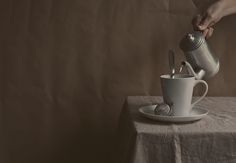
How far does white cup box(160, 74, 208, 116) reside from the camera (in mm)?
874

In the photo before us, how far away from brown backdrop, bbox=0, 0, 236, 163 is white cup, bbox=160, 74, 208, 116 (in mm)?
372

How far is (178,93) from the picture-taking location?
0.88 metres

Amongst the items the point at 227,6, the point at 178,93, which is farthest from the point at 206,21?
the point at 178,93

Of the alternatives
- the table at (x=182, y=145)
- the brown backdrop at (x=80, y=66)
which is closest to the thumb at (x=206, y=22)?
the brown backdrop at (x=80, y=66)

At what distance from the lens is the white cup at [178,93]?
0.87 meters

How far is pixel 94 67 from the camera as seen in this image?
1.27 meters

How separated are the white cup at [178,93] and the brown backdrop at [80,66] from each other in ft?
1.22

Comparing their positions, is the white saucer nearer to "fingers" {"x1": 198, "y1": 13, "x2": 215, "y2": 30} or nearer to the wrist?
"fingers" {"x1": 198, "y1": 13, "x2": 215, "y2": 30}

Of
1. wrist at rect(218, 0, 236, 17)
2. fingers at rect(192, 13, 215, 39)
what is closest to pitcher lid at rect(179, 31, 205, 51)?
fingers at rect(192, 13, 215, 39)

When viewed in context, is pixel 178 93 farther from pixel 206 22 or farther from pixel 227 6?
pixel 227 6

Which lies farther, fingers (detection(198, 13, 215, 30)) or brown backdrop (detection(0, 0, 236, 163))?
brown backdrop (detection(0, 0, 236, 163))

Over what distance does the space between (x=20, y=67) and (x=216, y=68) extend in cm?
59

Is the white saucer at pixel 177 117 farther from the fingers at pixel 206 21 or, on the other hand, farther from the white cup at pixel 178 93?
the fingers at pixel 206 21

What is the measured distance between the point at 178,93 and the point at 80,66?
0.46m
